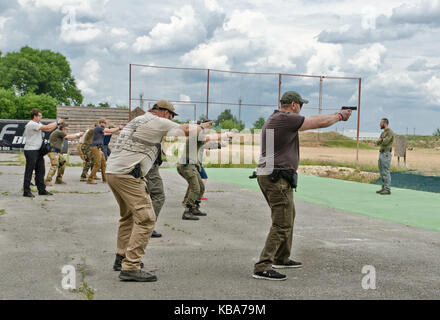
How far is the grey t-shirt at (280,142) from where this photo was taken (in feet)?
Answer: 17.2

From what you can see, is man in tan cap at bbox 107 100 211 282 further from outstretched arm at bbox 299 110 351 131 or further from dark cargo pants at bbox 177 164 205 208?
dark cargo pants at bbox 177 164 205 208

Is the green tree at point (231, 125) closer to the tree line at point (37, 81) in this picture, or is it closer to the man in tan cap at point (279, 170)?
the man in tan cap at point (279, 170)

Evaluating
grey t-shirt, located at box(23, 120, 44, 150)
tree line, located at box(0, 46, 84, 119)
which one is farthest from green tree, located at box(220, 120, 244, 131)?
tree line, located at box(0, 46, 84, 119)

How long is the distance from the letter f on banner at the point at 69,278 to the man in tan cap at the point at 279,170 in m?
1.88

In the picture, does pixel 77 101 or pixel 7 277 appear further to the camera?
pixel 77 101

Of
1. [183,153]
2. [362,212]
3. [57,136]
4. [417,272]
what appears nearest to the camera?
[417,272]

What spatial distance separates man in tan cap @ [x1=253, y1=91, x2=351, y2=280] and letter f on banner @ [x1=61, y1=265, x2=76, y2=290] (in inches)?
74.1

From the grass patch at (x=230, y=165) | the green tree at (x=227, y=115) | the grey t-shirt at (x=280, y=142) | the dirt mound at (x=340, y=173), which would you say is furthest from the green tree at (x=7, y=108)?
the grey t-shirt at (x=280, y=142)

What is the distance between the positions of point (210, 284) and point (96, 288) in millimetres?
1130

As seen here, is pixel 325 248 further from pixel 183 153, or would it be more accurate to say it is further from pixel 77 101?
pixel 77 101

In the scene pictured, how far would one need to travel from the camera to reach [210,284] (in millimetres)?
5090

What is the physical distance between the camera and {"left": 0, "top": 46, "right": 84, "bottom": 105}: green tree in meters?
75.7

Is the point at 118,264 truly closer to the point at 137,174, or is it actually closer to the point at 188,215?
the point at 137,174

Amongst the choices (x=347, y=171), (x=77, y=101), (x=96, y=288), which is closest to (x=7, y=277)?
(x=96, y=288)
